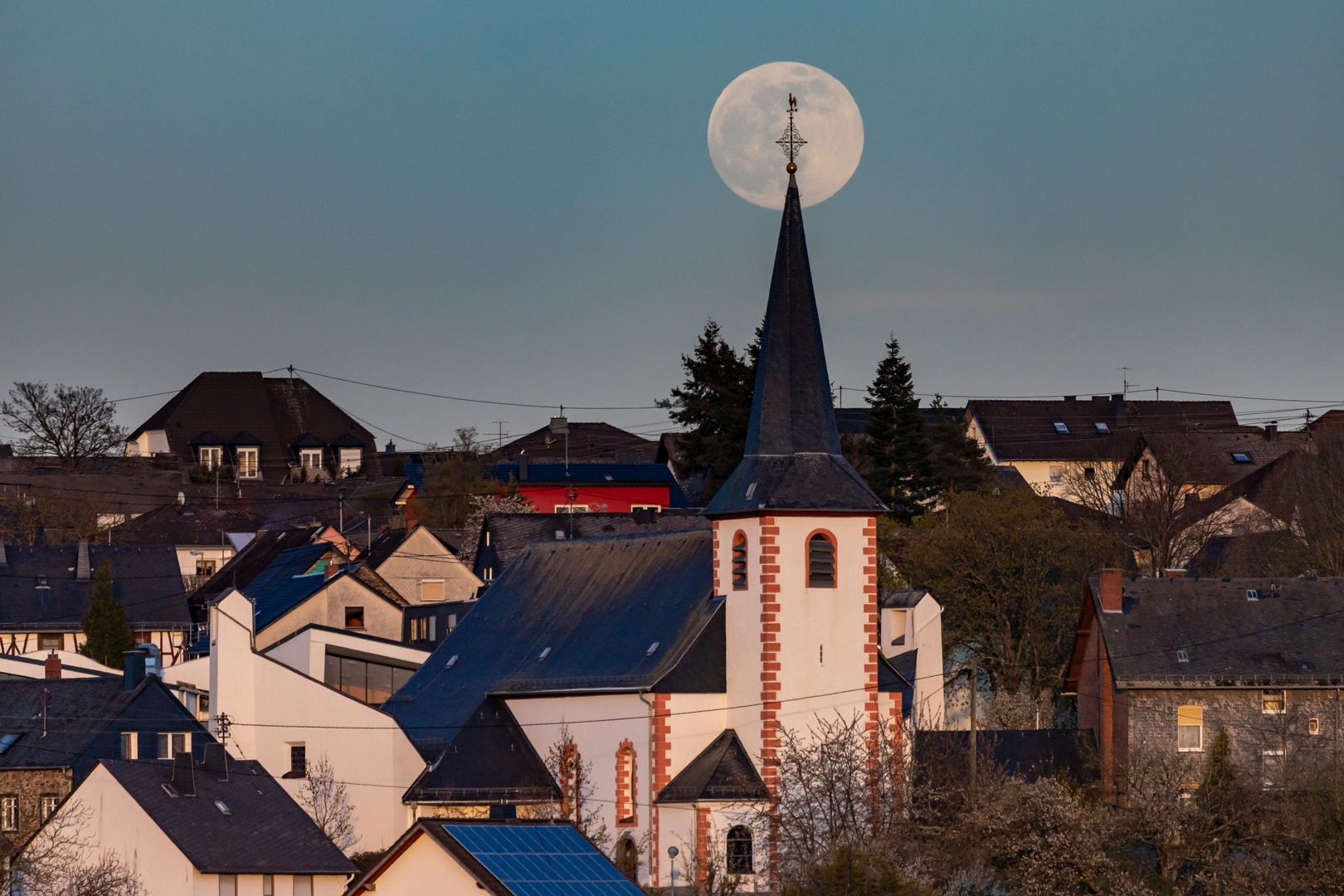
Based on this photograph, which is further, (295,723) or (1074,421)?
(1074,421)

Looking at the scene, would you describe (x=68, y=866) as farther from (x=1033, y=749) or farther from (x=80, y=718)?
(x=1033, y=749)

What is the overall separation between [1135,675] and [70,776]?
2650 cm

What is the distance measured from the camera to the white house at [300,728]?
55.8 metres

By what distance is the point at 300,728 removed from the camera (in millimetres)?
57406

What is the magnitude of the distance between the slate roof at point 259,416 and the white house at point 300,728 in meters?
67.4

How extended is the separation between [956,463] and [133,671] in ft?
128

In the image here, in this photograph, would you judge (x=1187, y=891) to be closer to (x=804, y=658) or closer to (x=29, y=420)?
(x=804, y=658)

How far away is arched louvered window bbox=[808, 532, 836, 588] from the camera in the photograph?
49.3 m

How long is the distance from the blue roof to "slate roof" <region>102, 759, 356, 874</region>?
69.1 ft

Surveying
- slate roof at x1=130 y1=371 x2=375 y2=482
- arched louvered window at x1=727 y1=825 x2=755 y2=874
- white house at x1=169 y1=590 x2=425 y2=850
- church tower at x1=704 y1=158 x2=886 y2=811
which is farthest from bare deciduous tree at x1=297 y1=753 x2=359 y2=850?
slate roof at x1=130 y1=371 x2=375 y2=482

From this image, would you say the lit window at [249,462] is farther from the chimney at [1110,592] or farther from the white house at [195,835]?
the white house at [195,835]

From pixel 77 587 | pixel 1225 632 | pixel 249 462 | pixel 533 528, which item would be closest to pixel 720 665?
pixel 1225 632

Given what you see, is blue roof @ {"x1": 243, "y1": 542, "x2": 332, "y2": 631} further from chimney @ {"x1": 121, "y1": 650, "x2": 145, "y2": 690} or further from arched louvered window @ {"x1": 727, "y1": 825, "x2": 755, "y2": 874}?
arched louvered window @ {"x1": 727, "y1": 825, "x2": 755, "y2": 874}

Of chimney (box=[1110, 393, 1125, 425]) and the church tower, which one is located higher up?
chimney (box=[1110, 393, 1125, 425])
